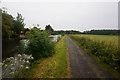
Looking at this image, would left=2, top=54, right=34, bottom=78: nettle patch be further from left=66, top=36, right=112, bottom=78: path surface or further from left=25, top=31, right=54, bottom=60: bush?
left=66, top=36, right=112, bottom=78: path surface

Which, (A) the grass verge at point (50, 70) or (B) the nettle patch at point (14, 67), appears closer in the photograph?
(B) the nettle patch at point (14, 67)

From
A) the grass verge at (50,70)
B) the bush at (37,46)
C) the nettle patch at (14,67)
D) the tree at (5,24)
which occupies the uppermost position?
the tree at (5,24)

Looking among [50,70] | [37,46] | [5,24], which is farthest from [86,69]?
[5,24]

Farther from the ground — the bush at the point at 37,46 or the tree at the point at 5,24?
the tree at the point at 5,24

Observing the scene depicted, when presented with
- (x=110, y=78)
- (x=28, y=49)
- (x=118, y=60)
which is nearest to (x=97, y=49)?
(x=118, y=60)

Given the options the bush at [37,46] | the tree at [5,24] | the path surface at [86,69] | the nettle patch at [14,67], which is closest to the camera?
the nettle patch at [14,67]

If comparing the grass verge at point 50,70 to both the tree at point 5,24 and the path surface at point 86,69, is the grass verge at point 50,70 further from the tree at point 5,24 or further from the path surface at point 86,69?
the tree at point 5,24

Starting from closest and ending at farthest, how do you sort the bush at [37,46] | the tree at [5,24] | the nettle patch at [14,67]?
the nettle patch at [14,67] < the bush at [37,46] < the tree at [5,24]

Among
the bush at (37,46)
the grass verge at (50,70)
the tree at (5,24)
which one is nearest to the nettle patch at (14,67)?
the grass verge at (50,70)

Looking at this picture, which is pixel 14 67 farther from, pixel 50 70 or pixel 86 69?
pixel 86 69

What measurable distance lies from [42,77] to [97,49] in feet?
16.5

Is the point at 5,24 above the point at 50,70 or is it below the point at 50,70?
above

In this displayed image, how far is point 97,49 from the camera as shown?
6.07 meters

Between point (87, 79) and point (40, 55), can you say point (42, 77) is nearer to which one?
point (87, 79)
